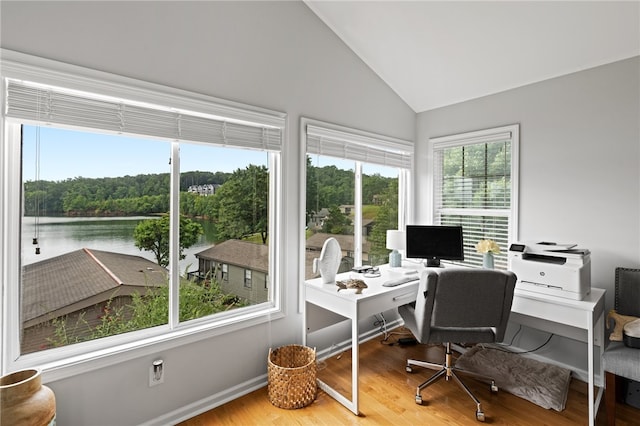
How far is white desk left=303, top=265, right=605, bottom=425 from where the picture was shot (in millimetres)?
1973

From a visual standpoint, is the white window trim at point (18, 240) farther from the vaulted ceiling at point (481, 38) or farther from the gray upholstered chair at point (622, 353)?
the gray upholstered chair at point (622, 353)

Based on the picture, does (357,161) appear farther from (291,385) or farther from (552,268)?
(291,385)

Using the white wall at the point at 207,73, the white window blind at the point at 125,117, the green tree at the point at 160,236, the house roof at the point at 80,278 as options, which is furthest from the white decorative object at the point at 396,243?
the house roof at the point at 80,278

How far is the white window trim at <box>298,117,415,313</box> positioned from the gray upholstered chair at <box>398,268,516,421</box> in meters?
0.95

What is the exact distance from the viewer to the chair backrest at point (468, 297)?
203cm

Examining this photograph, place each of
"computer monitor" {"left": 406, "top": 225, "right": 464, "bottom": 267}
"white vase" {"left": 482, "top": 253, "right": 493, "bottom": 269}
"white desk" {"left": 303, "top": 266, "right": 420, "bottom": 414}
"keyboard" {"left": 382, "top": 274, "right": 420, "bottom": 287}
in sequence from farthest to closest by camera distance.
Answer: "computer monitor" {"left": 406, "top": 225, "right": 464, "bottom": 267} → "white vase" {"left": 482, "top": 253, "right": 493, "bottom": 269} → "keyboard" {"left": 382, "top": 274, "right": 420, "bottom": 287} → "white desk" {"left": 303, "top": 266, "right": 420, "bottom": 414}

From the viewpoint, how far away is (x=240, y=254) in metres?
2.36

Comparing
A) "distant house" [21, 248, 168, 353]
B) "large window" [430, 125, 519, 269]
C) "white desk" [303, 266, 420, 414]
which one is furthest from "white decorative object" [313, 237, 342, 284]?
"large window" [430, 125, 519, 269]

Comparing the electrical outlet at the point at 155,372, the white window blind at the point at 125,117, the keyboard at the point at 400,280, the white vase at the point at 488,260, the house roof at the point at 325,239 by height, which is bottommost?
the electrical outlet at the point at 155,372

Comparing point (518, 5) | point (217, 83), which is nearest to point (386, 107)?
point (518, 5)

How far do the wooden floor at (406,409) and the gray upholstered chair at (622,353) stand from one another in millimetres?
203

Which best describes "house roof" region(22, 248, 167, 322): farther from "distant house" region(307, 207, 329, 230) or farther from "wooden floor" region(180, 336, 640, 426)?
"distant house" region(307, 207, 329, 230)

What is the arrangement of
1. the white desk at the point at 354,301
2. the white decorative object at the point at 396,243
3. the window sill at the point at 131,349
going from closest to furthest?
1. the window sill at the point at 131,349
2. the white desk at the point at 354,301
3. the white decorative object at the point at 396,243

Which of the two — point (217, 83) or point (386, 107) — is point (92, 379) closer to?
point (217, 83)
